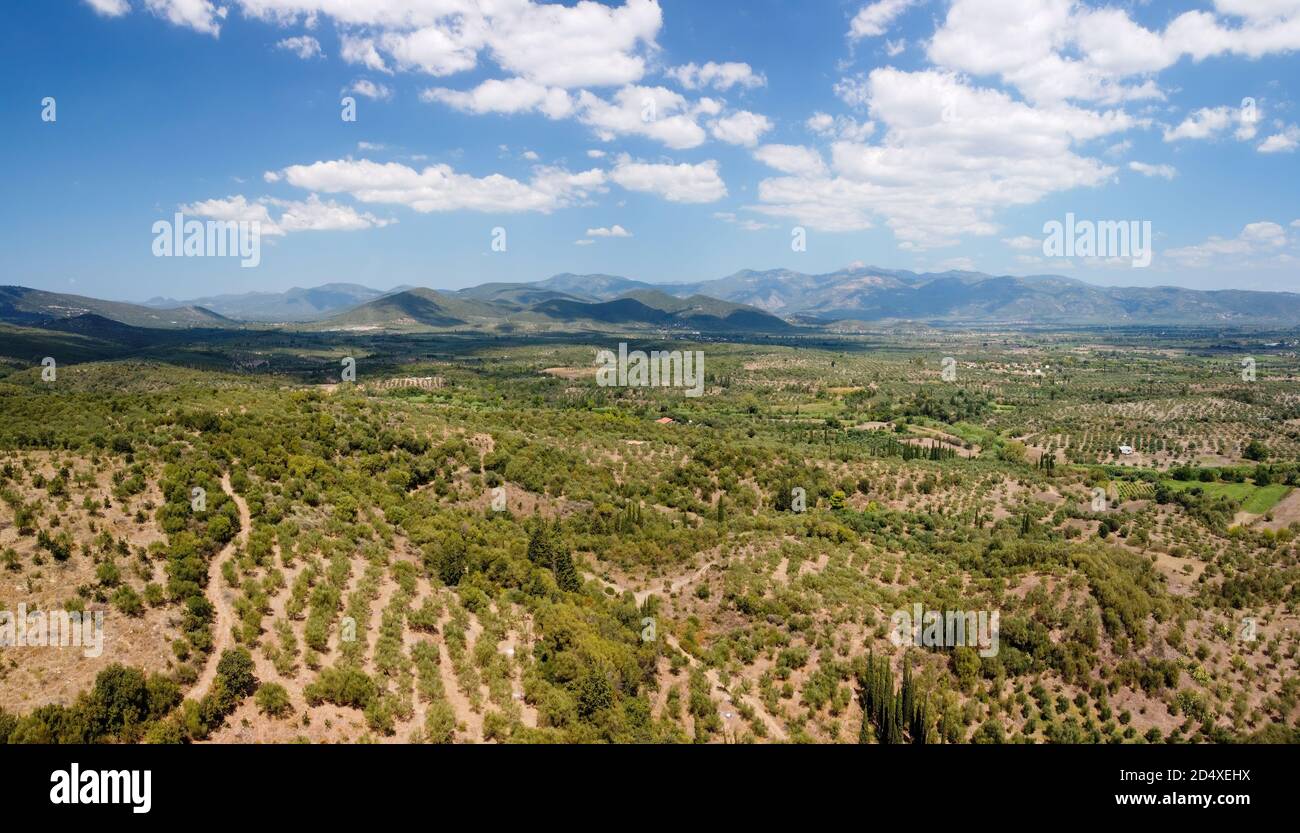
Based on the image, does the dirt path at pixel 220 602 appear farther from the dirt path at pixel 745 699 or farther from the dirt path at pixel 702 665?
the dirt path at pixel 745 699

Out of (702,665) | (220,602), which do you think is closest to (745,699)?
(702,665)

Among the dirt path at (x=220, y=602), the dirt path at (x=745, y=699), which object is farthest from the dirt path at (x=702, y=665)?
the dirt path at (x=220, y=602)

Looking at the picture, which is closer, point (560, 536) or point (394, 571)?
point (394, 571)

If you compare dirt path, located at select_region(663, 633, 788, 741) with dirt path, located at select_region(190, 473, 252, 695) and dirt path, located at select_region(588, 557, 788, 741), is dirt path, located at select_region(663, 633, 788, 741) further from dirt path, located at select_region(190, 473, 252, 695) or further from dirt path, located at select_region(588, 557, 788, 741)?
dirt path, located at select_region(190, 473, 252, 695)

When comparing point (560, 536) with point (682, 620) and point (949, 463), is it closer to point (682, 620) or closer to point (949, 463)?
point (682, 620)

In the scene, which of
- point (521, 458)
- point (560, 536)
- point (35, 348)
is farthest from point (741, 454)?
point (35, 348)

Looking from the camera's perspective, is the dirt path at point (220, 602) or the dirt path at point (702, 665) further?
the dirt path at point (702, 665)

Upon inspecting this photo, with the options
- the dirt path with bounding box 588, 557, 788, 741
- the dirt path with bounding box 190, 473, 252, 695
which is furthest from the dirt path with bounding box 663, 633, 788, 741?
the dirt path with bounding box 190, 473, 252, 695
